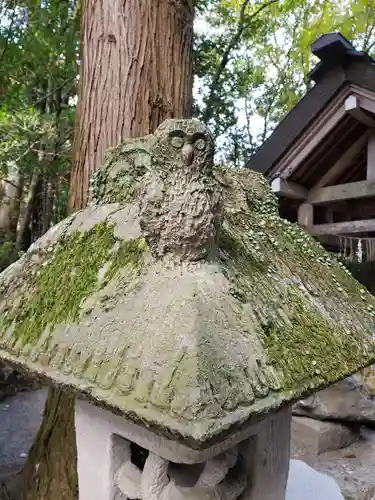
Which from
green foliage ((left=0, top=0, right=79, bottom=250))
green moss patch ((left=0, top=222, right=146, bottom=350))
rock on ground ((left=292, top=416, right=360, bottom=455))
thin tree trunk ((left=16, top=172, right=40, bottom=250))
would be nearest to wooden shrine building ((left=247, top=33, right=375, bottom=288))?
rock on ground ((left=292, top=416, right=360, bottom=455))

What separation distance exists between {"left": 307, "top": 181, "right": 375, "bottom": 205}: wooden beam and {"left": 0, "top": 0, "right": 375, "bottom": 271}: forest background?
2328 mm

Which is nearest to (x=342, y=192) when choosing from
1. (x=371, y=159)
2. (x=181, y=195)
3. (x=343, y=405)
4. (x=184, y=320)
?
(x=371, y=159)

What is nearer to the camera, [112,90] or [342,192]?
[112,90]

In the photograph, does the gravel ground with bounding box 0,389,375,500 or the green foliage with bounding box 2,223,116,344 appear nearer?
the green foliage with bounding box 2,223,116,344

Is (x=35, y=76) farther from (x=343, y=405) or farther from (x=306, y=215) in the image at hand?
(x=343, y=405)

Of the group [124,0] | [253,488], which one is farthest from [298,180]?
[253,488]

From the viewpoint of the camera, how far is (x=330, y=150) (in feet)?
12.3

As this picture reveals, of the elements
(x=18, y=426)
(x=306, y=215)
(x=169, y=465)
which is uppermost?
(x=306, y=215)

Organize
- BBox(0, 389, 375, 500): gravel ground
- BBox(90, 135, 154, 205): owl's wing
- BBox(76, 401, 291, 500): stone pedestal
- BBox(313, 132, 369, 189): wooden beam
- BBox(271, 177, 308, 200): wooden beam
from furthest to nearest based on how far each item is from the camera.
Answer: BBox(313, 132, 369, 189): wooden beam < BBox(271, 177, 308, 200): wooden beam < BBox(0, 389, 375, 500): gravel ground < BBox(90, 135, 154, 205): owl's wing < BBox(76, 401, 291, 500): stone pedestal

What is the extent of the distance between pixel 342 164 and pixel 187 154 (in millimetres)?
3362

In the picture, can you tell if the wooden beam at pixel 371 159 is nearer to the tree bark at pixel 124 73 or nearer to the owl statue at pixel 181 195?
the tree bark at pixel 124 73

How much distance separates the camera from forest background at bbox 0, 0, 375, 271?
374 centimetres

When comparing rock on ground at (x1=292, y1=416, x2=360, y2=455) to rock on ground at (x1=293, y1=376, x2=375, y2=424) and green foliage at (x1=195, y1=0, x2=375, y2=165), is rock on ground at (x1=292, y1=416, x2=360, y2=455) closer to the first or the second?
rock on ground at (x1=293, y1=376, x2=375, y2=424)

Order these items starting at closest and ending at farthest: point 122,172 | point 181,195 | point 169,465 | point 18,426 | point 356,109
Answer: point 181,195
point 169,465
point 122,172
point 356,109
point 18,426
